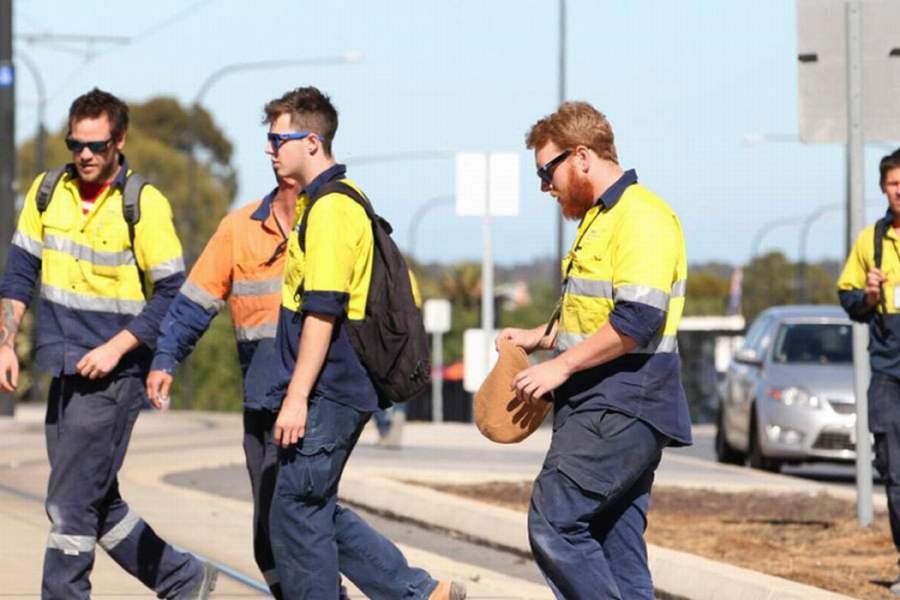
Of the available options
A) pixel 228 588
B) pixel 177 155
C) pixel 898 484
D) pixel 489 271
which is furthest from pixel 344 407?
pixel 177 155

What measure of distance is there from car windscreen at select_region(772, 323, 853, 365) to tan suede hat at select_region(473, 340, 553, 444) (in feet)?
42.7

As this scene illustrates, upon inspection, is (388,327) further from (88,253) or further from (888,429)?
(888,429)

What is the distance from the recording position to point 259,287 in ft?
25.3

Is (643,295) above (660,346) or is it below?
above

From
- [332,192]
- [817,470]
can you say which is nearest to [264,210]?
[332,192]

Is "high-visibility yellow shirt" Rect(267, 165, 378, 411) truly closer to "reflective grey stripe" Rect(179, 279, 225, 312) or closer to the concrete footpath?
"reflective grey stripe" Rect(179, 279, 225, 312)

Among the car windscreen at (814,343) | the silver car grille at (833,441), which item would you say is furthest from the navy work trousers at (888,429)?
the car windscreen at (814,343)

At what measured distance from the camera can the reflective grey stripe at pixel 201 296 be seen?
7.57 meters

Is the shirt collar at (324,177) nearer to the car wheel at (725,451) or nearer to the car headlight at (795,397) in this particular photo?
the car headlight at (795,397)

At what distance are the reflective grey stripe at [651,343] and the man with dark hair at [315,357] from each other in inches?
24.8

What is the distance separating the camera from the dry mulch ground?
34.3ft

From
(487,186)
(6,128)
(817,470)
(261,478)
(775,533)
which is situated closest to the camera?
(261,478)

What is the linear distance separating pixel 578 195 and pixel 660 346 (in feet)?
1.69

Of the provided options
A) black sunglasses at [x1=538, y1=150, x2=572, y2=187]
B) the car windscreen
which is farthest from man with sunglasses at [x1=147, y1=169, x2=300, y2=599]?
the car windscreen
